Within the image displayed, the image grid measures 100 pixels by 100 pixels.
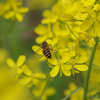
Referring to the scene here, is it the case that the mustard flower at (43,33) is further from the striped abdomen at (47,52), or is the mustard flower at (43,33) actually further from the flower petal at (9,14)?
the striped abdomen at (47,52)

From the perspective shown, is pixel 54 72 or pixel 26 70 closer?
pixel 54 72

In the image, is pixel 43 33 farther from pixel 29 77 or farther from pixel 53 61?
pixel 53 61

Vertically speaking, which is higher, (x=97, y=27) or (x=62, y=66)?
(x=97, y=27)

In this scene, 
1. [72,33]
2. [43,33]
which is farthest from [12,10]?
[72,33]

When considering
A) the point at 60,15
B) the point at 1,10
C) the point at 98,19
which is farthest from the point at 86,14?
the point at 1,10

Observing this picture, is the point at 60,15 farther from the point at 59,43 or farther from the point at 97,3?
the point at 59,43

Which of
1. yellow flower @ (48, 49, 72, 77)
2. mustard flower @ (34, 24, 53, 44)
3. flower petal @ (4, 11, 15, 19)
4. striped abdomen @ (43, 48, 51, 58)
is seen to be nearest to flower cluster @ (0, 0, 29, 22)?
flower petal @ (4, 11, 15, 19)

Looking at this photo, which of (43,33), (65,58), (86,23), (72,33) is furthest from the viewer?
(43,33)

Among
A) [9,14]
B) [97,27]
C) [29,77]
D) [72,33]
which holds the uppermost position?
[97,27]

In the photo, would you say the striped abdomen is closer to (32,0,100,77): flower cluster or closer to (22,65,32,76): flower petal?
(32,0,100,77): flower cluster

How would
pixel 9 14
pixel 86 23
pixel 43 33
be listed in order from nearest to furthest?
pixel 86 23 → pixel 43 33 → pixel 9 14

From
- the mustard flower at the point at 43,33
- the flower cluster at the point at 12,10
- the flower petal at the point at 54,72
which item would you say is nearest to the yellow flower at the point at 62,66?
the flower petal at the point at 54,72
